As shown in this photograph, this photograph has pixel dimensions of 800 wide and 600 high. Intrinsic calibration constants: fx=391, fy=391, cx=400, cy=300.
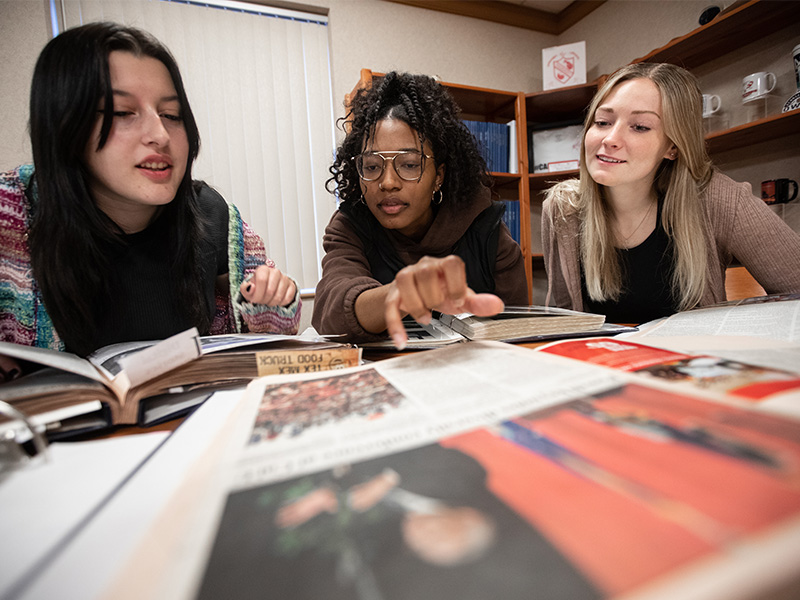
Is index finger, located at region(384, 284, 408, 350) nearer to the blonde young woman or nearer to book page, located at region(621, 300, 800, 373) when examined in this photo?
book page, located at region(621, 300, 800, 373)

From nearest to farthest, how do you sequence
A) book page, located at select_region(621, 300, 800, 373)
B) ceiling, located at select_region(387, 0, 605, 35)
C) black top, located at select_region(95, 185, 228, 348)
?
book page, located at select_region(621, 300, 800, 373)
black top, located at select_region(95, 185, 228, 348)
ceiling, located at select_region(387, 0, 605, 35)

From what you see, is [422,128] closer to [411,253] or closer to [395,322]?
[411,253]

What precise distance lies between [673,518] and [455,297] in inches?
12.8

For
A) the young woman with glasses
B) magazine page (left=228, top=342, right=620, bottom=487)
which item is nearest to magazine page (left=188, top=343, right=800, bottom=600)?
magazine page (left=228, top=342, right=620, bottom=487)

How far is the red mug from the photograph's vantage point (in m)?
1.57

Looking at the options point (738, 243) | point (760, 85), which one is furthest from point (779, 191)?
point (738, 243)

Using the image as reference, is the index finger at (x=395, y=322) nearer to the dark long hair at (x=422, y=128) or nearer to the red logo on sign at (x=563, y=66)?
the dark long hair at (x=422, y=128)

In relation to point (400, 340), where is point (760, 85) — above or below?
above

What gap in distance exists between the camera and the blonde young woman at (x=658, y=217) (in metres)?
0.95

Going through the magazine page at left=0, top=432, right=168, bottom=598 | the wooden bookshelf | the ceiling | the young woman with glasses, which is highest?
the ceiling

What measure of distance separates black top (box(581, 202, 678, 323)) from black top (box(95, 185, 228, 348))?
3.47 ft

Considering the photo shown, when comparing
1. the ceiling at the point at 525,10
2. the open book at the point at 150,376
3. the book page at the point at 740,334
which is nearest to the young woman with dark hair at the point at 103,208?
the open book at the point at 150,376

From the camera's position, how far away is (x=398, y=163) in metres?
0.98

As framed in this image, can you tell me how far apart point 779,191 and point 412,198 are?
1.61 meters
